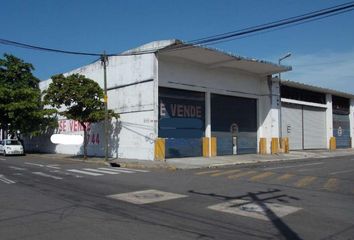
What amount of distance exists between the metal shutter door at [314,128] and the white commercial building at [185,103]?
19.9ft

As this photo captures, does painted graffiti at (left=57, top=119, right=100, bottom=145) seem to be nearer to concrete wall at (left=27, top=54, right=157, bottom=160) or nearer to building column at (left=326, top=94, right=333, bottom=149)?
concrete wall at (left=27, top=54, right=157, bottom=160)

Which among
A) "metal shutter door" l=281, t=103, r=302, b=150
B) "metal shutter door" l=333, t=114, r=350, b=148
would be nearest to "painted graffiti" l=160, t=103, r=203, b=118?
"metal shutter door" l=281, t=103, r=302, b=150

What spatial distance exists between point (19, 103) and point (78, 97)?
1154cm

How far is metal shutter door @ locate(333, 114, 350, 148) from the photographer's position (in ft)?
164

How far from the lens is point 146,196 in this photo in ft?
41.5

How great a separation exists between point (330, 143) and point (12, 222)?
1725 inches

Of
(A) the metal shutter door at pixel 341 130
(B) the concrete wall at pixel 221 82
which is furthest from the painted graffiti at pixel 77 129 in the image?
(A) the metal shutter door at pixel 341 130

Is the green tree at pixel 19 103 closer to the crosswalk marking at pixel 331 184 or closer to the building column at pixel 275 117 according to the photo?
the building column at pixel 275 117

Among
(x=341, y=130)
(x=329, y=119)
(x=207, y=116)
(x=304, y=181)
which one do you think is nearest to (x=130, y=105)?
(x=207, y=116)

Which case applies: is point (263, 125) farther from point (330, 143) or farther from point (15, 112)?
point (15, 112)

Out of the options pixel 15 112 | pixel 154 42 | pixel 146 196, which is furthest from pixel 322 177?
pixel 15 112

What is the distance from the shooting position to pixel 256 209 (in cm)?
1081

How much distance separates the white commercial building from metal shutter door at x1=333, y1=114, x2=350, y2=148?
12918mm

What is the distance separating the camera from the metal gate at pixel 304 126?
138 ft
